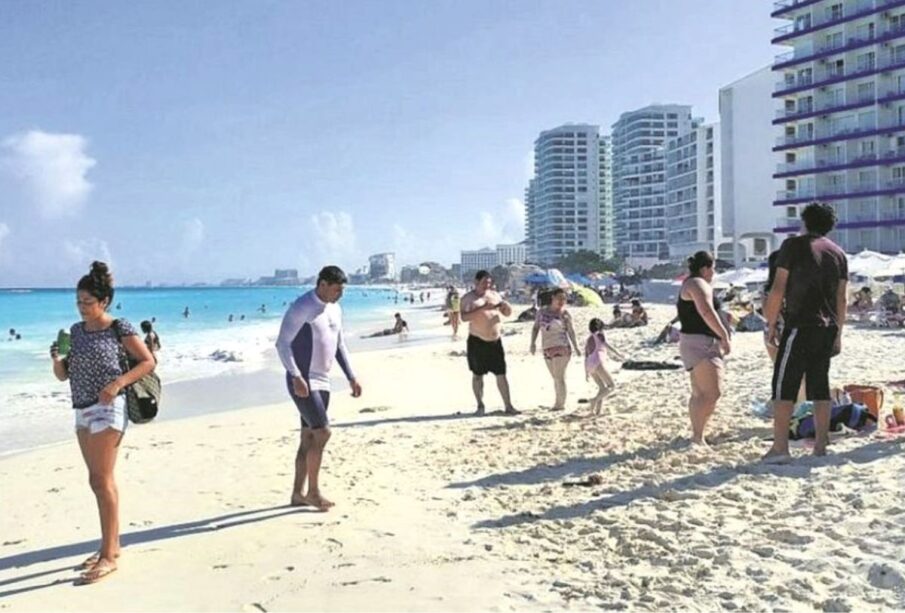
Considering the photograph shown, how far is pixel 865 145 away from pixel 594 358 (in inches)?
2439

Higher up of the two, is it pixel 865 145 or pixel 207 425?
pixel 865 145

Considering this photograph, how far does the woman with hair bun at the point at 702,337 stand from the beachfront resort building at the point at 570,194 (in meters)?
177

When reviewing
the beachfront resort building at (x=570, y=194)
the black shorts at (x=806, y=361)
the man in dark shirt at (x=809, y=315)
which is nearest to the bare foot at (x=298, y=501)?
the man in dark shirt at (x=809, y=315)

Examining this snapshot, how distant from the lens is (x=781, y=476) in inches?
214

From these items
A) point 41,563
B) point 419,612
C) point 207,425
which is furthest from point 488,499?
point 207,425

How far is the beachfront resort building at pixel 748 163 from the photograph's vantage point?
3272 inches

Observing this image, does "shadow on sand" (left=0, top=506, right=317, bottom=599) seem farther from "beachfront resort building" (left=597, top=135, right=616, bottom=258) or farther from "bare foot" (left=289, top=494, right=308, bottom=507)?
"beachfront resort building" (left=597, top=135, right=616, bottom=258)

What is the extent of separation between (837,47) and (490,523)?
6912 cm

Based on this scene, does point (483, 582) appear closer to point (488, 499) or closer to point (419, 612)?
point (419, 612)

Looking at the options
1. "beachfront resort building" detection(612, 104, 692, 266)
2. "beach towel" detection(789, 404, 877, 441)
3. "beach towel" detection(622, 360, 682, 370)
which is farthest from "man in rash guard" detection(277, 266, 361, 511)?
"beachfront resort building" detection(612, 104, 692, 266)

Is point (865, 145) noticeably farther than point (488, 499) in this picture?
Yes

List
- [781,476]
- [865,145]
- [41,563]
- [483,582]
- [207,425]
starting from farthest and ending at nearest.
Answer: [865,145] → [207,425] → [781,476] → [41,563] → [483,582]

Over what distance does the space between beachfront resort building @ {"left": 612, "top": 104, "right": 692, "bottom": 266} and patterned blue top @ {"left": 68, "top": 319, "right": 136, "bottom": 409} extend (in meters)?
133

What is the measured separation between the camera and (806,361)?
227 inches
